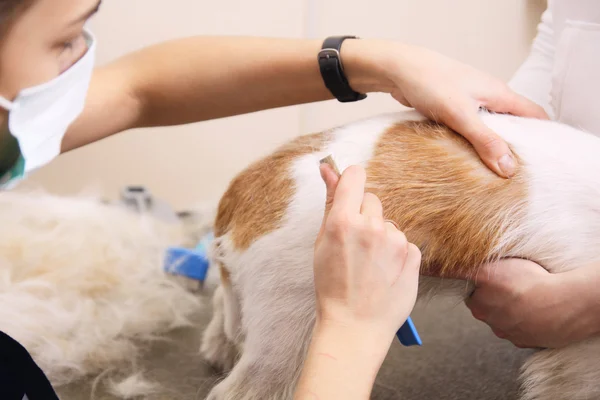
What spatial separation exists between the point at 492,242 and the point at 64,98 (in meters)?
0.52

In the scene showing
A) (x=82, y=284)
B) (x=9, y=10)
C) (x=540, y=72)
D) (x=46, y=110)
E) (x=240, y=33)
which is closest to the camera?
(x=9, y=10)

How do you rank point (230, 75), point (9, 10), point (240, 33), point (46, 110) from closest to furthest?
point (9, 10) < point (46, 110) < point (230, 75) < point (240, 33)

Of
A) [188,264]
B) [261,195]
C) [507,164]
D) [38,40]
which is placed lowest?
[188,264]

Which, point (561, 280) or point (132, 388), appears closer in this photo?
point (561, 280)

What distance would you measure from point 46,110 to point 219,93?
312 mm

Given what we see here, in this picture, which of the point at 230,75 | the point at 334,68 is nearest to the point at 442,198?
the point at 334,68

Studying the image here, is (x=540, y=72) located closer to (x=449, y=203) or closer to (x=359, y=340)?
(x=449, y=203)

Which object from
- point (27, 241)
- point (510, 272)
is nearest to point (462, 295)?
point (510, 272)

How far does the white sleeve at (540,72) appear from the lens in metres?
1.00

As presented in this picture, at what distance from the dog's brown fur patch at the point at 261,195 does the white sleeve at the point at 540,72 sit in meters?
0.43

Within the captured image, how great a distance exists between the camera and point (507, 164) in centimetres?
69

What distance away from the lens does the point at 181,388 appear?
96cm

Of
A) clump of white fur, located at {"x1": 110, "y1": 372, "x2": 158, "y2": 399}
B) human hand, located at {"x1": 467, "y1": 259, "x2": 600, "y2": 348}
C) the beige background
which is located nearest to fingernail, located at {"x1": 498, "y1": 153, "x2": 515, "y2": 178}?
human hand, located at {"x1": 467, "y1": 259, "x2": 600, "y2": 348}

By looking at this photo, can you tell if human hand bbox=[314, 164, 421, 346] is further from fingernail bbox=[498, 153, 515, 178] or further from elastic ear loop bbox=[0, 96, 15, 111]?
elastic ear loop bbox=[0, 96, 15, 111]
